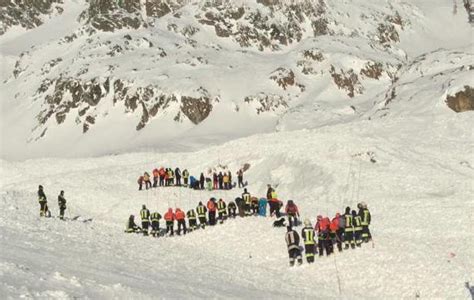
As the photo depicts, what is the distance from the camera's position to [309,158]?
4431cm

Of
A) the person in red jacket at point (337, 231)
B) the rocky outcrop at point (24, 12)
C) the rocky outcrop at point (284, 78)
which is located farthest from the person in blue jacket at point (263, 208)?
the rocky outcrop at point (24, 12)

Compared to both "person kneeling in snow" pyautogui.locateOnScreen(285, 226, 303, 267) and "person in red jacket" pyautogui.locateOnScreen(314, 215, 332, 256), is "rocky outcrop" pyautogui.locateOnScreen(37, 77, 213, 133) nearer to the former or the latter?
"person in red jacket" pyautogui.locateOnScreen(314, 215, 332, 256)

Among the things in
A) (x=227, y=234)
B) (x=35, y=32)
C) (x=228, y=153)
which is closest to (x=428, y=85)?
(x=228, y=153)

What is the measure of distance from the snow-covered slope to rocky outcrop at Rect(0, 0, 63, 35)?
13.4 metres

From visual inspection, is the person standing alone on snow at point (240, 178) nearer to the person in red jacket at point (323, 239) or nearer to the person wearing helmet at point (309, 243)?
the person in red jacket at point (323, 239)

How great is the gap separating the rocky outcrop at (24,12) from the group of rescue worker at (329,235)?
5773 inches

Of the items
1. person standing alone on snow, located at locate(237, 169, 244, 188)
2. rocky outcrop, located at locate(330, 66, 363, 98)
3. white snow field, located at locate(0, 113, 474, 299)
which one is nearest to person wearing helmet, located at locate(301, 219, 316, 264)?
white snow field, located at locate(0, 113, 474, 299)

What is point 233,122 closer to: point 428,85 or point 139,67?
point 139,67

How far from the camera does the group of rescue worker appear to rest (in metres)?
25.5

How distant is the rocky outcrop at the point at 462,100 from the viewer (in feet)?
189

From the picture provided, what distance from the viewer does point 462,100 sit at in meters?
58.2

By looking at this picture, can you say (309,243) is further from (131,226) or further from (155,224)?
(131,226)

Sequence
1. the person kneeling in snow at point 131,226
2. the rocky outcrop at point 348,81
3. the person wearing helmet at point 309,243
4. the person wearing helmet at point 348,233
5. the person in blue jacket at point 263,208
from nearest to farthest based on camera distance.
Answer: the person wearing helmet at point 309,243 → the person wearing helmet at point 348,233 → the person kneeling in snow at point 131,226 → the person in blue jacket at point 263,208 → the rocky outcrop at point 348,81

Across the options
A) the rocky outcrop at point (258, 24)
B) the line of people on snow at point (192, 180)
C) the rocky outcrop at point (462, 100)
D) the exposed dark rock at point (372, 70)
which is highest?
the rocky outcrop at point (258, 24)
